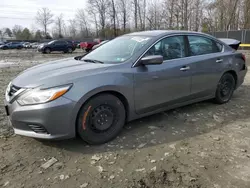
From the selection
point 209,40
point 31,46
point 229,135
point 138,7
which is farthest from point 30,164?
point 138,7

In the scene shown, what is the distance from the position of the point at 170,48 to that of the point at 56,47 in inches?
887

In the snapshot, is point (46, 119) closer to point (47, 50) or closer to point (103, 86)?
point (103, 86)

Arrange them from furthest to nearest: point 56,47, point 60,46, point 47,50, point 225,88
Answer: point 60,46
point 56,47
point 47,50
point 225,88

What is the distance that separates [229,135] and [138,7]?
56.5m

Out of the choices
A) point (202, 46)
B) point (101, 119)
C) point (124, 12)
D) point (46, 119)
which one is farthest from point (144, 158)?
point (124, 12)

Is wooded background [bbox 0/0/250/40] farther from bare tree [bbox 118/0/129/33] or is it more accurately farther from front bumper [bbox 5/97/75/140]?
front bumper [bbox 5/97/75/140]

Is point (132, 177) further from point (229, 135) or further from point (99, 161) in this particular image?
point (229, 135)

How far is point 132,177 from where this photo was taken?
2.25 m

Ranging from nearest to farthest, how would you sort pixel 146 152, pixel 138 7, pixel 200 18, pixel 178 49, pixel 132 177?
pixel 132 177, pixel 146 152, pixel 178 49, pixel 200 18, pixel 138 7

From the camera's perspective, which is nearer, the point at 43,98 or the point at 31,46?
the point at 43,98

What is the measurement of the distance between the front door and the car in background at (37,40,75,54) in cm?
2236

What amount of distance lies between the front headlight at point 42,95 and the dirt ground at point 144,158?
702mm

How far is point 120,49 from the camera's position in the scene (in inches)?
134

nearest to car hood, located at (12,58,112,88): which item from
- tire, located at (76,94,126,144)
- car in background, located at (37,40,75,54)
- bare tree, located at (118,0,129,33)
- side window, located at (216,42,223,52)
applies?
tire, located at (76,94,126,144)
